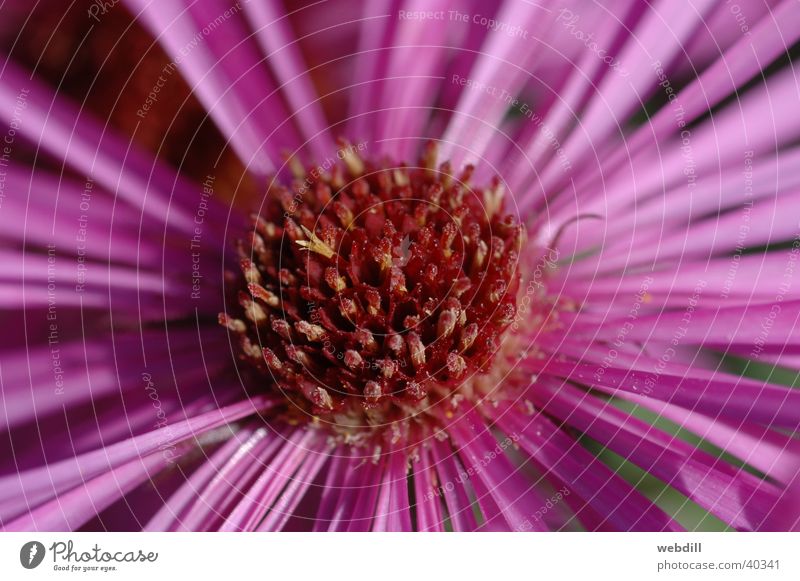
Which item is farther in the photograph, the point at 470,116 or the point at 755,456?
the point at 470,116

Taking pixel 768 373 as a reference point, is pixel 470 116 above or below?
above

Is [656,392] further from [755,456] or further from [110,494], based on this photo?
[110,494]
